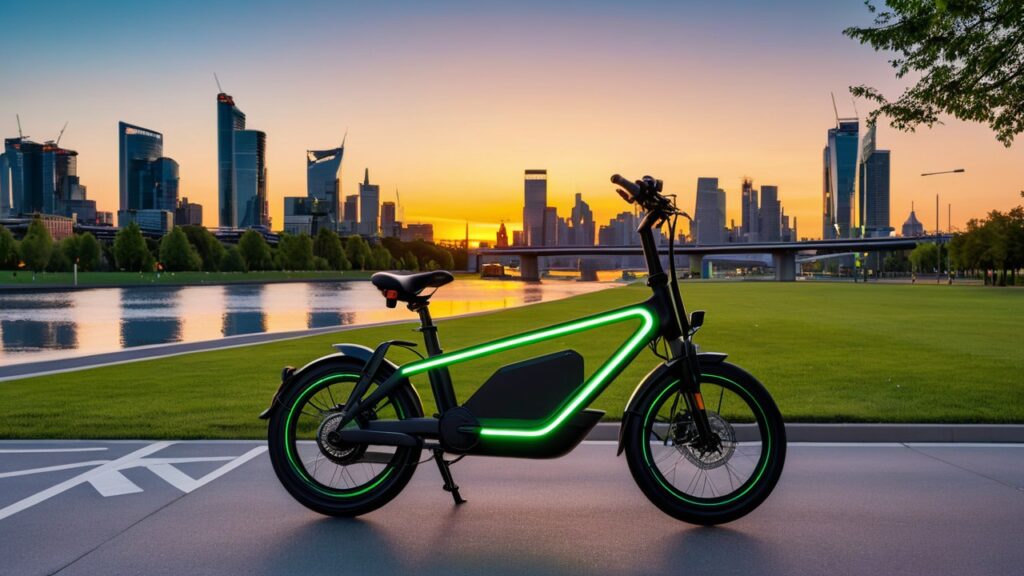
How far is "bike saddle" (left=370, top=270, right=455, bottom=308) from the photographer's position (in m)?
4.61

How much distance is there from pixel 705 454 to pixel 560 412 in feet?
2.83

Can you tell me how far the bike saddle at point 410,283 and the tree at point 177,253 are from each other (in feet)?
336

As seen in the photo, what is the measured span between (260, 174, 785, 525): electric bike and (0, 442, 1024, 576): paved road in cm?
24

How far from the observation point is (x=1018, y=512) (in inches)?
183

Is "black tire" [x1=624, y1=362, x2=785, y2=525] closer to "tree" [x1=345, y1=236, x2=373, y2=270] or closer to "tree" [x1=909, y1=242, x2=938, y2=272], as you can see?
"tree" [x1=909, y1=242, x2=938, y2=272]

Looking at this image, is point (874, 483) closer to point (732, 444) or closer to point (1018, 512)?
point (1018, 512)

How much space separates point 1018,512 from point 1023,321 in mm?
21259

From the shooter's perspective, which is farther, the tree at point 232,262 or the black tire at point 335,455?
the tree at point 232,262

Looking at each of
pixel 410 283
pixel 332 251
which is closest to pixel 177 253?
pixel 332 251

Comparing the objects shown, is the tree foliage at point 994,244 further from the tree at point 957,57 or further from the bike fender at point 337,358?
the bike fender at point 337,358

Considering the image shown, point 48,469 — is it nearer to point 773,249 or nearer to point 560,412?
point 560,412

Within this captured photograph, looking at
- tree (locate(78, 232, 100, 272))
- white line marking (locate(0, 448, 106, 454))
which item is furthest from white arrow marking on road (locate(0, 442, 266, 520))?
tree (locate(78, 232, 100, 272))

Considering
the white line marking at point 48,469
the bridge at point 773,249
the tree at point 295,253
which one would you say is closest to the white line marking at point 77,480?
the white line marking at point 48,469

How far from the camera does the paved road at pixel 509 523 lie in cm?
384
